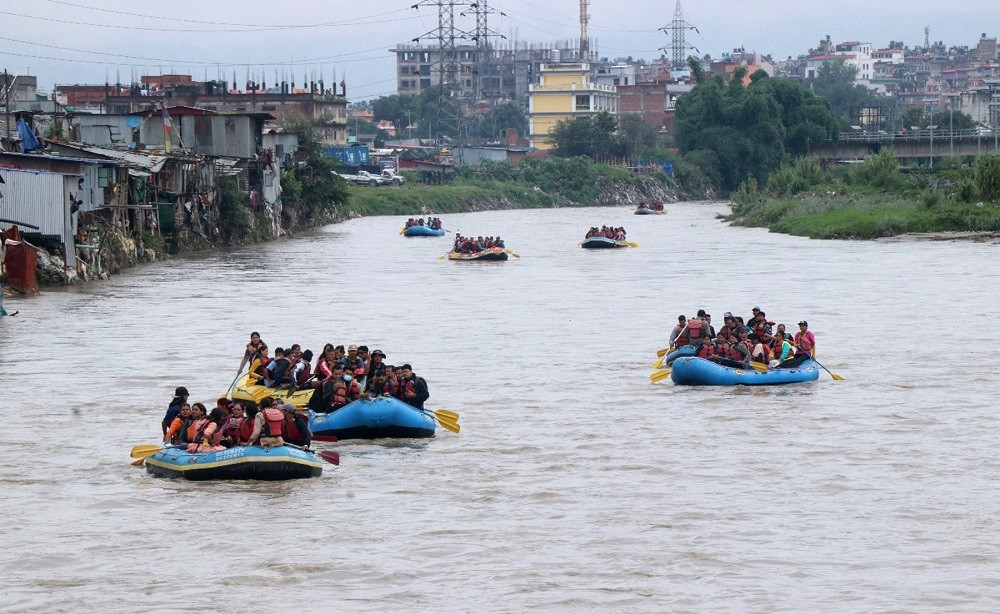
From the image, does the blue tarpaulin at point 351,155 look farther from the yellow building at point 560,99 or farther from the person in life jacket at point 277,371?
the person in life jacket at point 277,371

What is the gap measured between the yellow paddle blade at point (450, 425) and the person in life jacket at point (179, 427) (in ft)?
13.1

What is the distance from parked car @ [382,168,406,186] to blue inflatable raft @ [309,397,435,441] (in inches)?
3366

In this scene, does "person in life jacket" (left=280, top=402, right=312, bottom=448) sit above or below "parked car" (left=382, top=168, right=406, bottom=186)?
below

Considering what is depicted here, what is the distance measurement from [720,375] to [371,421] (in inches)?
289

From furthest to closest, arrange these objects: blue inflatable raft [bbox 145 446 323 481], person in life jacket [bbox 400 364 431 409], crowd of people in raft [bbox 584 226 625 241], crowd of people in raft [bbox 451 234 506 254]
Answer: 1. crowd of people in raft [bbox 584 226 625 241]
2. crowd of people in raft [bbox 451 234 506 254]
3. person in life jacket [bbox 400 364 431 409]
4. blue inflatable raft [bbox 145 446 323 481]

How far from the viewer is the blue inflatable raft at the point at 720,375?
24.8m

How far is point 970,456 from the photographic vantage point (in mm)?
19203

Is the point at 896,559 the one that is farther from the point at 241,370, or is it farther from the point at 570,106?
the point at 570,106

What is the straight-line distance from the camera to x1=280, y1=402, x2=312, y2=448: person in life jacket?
18344 mm

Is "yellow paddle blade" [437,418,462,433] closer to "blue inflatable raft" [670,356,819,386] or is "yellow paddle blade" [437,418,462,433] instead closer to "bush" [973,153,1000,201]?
"blue inflatable raft" [670,356,819,386]

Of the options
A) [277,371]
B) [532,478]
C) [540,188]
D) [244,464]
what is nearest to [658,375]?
[277,371]

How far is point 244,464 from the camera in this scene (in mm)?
17391

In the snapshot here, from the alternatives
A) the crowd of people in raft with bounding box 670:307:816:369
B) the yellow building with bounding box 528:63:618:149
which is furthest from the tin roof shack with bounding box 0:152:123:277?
the yellow building with bounding box 528:63:618:149

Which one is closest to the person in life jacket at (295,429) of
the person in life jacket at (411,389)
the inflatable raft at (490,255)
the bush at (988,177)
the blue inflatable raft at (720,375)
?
the person in life jacket at (411,389)
